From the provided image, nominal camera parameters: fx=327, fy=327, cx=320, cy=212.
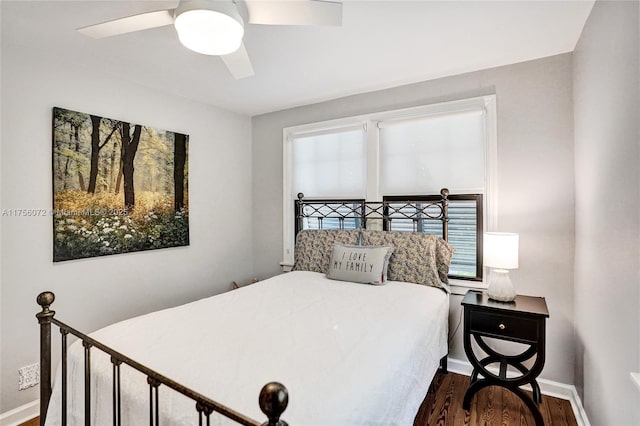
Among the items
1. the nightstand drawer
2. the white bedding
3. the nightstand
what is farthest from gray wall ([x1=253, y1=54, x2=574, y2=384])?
the white bedding

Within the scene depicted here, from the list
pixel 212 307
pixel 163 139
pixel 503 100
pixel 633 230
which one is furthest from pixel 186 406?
pixel 503 100

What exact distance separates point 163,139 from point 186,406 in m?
2.65

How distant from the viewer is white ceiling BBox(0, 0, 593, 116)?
1871mm

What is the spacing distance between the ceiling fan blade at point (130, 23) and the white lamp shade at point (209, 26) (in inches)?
4.6

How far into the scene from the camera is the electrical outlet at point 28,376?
7.38ft

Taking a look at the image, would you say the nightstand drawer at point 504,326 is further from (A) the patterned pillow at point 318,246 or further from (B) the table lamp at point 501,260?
(A) the patterned pillow at point 318,246

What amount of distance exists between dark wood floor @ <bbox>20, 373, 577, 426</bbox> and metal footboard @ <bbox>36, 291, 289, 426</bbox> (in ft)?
3.65

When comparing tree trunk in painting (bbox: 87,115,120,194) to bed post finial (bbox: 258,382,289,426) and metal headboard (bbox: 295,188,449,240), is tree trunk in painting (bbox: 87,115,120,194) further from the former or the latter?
bed post finial (bbox: 258,382,289,426)

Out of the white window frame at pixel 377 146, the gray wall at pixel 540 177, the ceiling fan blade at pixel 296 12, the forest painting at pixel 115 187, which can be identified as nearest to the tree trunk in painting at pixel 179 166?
the forest painting at pixel 115 187

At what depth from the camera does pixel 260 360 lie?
138 cm

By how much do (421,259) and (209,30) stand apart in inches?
84.1

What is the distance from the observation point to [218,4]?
4.81 feet

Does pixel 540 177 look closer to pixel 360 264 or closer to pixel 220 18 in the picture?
pixel 360 264

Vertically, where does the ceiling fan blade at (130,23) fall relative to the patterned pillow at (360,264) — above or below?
above
